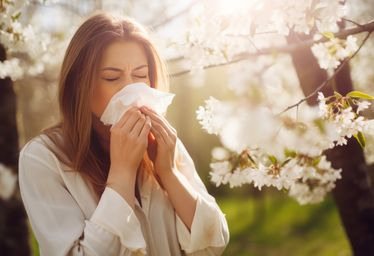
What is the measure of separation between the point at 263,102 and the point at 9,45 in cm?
209

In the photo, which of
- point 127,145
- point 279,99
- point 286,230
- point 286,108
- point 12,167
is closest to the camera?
point 286,108

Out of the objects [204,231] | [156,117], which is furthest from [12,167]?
[204,231]

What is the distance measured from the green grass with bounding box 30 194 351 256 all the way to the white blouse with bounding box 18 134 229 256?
18.0 feet

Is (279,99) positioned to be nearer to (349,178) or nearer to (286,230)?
(349,178)

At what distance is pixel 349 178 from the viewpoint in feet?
10.1

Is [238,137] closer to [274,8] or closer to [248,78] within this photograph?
[248,78]

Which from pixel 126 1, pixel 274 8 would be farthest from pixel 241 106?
pixel 126 1

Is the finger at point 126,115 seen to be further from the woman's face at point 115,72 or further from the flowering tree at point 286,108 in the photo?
the flowering tree at point 286,108

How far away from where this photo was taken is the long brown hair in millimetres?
2240

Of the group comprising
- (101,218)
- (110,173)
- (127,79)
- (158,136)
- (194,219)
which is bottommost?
(194,219)

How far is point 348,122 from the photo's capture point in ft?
5.91

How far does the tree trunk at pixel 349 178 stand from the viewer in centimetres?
303

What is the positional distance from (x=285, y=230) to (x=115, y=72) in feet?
27.9

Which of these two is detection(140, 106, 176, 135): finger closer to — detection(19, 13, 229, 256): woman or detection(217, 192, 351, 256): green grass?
detection(19, 13, 229, 256): woman
